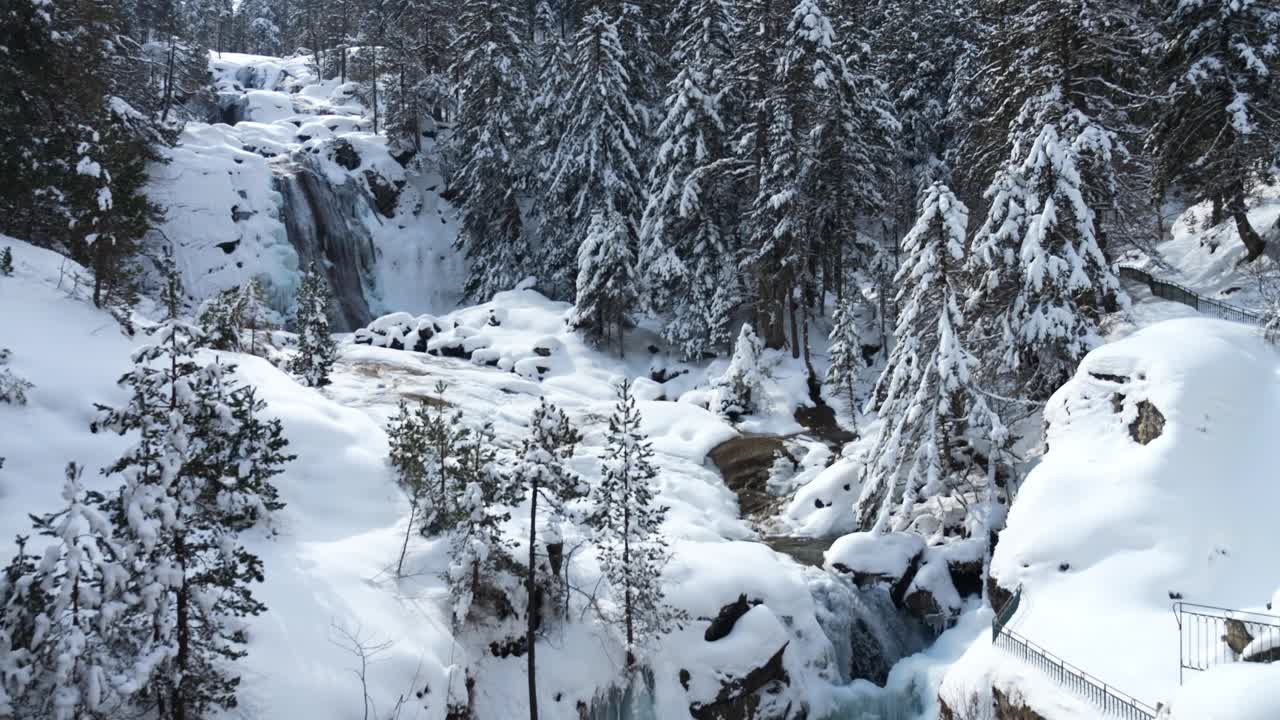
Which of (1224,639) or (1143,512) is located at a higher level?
(1143,512)

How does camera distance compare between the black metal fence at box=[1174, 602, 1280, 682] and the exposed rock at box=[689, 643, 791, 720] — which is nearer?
the black metal fence at box=[1174, 602, 1280, 682]

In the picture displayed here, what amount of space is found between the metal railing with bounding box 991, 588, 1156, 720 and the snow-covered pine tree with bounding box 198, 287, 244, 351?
71.1 feet

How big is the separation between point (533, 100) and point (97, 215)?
91.2 feet

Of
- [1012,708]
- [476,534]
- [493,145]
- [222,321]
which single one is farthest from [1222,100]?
[222,321]

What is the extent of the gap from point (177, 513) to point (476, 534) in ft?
24.9

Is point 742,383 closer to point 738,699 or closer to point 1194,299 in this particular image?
point 738,699

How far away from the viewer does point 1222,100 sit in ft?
86.9

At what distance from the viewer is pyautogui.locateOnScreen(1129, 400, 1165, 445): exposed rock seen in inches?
693

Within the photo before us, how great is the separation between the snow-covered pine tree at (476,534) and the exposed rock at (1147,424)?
14.0 meters

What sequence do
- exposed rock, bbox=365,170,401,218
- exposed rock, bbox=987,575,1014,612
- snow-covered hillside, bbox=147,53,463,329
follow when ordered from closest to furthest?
1. exposed rock, bbox=987,575,1014,612
2. snow-covered hillside, bbox=147,53,463,329
3. exposed rock, bbox=365,170,401,218

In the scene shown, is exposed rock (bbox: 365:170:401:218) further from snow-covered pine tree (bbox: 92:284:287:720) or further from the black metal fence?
the black metal fence

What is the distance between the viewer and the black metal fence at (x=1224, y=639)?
1152 centimetres

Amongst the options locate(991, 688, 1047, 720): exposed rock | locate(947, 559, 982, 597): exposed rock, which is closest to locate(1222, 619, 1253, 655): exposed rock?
locate(991, 688, 1047, 720): exposed rock

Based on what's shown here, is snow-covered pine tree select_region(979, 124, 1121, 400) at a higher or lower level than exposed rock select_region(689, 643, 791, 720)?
higher
